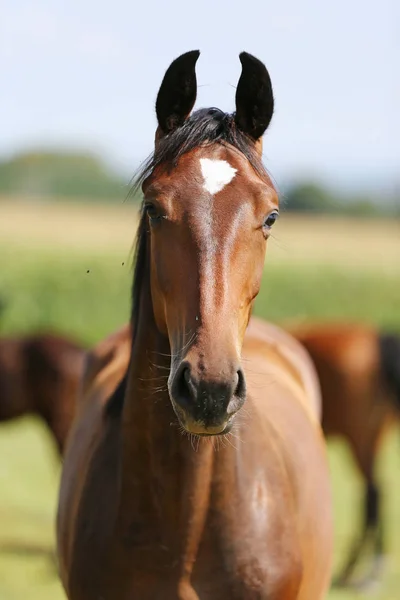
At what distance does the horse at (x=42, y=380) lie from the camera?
8.34 m

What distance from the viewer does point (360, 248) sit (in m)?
29.2

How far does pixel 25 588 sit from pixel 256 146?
204 inches

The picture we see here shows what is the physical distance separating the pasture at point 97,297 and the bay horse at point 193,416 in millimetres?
375

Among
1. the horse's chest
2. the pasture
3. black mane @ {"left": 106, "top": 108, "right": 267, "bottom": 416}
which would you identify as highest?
black mane @ {"left": 106, "top": 108, "right": 267, "bottom": 416}

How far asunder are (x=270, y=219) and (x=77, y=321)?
51.0 ft

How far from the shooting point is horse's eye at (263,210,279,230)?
279 centimetres

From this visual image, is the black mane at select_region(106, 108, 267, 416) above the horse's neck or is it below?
above

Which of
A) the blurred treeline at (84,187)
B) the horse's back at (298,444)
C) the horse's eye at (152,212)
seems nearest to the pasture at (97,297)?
the horse's eye at (152,212)

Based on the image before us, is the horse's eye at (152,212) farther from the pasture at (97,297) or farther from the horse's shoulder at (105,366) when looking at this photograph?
the horse's shoulder at (105,366)

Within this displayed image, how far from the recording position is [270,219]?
2.81 m

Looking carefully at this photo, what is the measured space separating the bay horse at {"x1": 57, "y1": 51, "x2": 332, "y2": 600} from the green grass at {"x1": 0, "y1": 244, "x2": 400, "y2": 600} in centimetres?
418

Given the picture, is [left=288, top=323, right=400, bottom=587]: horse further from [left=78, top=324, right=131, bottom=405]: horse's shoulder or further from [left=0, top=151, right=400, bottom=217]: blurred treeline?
[left=0, top=151, right=400, bottom=217]: blurred treeline

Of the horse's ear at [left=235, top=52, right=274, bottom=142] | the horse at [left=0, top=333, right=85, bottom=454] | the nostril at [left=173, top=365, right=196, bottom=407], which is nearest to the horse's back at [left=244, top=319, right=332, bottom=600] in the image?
the nostril at [left=173, top=365, right=196, bottom=407]

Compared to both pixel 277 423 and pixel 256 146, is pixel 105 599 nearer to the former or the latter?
pixel 277 423
